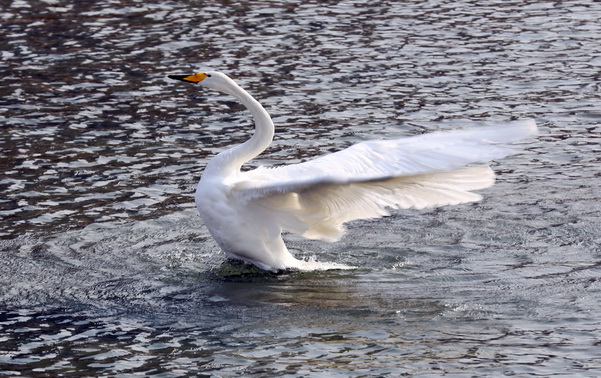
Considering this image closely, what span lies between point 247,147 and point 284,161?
3302mm

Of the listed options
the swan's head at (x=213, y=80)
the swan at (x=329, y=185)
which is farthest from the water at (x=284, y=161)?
the swan's head at (x=213, y=80)

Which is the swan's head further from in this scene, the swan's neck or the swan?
the swan's neck

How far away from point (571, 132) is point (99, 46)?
8.38 meters

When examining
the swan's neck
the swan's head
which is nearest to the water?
the swan's neck

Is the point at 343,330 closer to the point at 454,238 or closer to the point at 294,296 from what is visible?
the point at 294,296

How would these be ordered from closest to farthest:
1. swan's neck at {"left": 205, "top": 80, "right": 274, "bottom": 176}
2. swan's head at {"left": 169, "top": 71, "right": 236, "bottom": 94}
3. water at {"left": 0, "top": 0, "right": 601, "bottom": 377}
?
water at {"left": 0, "top": 0, "right": 601, "bottom": 377} → swan's neck at {"left": 205, "top": 80, "right": 274, "bottom": 176} → swan's head at {"left": 169, "top": 71, "right": 236, "bottom": 94}

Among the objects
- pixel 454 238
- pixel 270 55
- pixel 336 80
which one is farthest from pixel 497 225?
pixel 270 55

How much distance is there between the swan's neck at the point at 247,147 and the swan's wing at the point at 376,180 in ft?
0.58

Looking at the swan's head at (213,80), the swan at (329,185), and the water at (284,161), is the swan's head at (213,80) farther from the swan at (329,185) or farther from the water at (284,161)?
the water at (284,161)

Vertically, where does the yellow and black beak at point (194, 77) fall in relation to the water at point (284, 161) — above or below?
above

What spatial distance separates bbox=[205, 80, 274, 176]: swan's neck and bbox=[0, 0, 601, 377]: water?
1.00 m

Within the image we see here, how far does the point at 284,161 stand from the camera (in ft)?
43.3

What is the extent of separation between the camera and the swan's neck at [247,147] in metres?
9.72

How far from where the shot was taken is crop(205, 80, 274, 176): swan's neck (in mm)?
9719
